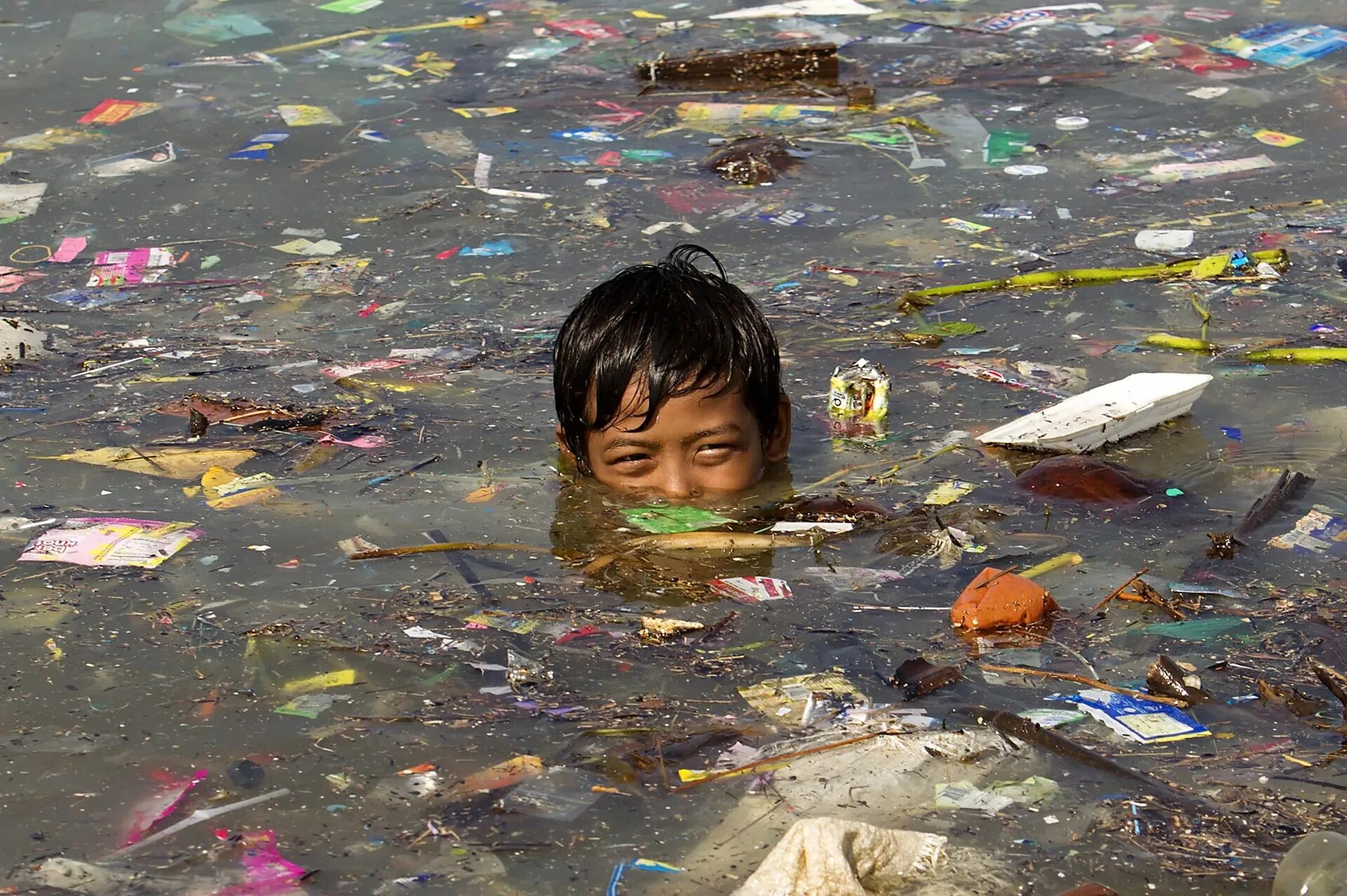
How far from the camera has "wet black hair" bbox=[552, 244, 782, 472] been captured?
365 centimetres

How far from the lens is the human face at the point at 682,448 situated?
144 inches

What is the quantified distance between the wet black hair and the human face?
0.03 meters

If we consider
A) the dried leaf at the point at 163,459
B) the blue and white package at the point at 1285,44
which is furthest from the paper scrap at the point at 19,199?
the blue and white package at the point at 1285,44

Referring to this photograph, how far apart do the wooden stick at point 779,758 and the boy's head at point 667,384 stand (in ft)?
4.15

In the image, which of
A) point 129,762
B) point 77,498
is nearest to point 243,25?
point 77,498

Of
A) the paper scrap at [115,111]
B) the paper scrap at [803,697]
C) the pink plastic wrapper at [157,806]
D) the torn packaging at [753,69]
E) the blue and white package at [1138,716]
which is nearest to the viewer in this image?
the pink plastic wrapper at [157,806]

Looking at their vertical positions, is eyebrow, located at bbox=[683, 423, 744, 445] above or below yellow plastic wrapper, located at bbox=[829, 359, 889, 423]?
above

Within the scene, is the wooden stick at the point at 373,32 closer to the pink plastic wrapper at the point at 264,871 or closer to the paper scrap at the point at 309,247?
the paper scrap at the point at 309,247

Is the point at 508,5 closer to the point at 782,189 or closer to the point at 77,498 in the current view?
the point at 782,189

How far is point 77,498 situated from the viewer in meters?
3.64

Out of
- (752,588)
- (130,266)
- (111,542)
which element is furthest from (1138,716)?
(130,266)

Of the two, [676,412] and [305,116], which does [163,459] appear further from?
[305,116]

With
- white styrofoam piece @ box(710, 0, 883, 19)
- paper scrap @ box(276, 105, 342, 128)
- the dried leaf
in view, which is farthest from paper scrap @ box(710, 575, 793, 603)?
white styrofoam piece @ box(710, 0, 883, 19)

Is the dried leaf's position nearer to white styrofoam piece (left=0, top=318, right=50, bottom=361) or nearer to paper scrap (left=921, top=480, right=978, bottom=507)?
white styrofoam piece (left=0, top=318, right=50, bottom=361)
